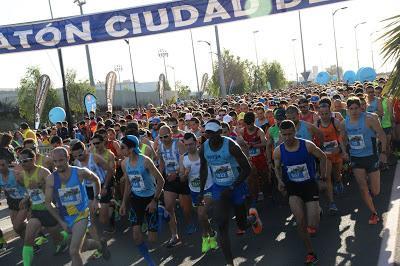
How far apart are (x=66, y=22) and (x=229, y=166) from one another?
6.99m

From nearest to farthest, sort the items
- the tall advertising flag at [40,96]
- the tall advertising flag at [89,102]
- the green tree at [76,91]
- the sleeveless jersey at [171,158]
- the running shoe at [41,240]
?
the sleeveless jersey at [171,158] → the running shoe at [41,240] → the tall advertising flag at [40,96] → the tall advertising flag at [89,102] → the green tree at [76,91]

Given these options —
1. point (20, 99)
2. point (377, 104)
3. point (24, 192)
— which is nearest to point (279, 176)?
point (24, 192)

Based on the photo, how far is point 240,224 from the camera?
640cm

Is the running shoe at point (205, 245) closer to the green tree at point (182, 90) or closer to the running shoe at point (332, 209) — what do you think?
the running shoe at point (332, 209)

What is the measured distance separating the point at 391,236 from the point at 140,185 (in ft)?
10.4

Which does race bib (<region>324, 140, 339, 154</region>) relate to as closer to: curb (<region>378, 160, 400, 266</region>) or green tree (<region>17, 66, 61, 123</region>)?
curb (<region>378, 160, 400, 266</region>)

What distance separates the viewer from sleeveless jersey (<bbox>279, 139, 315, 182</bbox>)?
19.7 ft

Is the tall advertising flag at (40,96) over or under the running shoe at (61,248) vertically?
over

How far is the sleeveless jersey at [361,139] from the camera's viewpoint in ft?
23.8

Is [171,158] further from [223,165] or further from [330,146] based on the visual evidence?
[330,146]

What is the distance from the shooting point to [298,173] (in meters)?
6.00

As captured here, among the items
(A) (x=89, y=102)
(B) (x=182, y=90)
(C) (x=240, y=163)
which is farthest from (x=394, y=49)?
(B) (x=182, y=90)

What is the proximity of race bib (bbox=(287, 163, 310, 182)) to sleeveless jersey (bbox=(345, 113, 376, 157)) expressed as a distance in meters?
1.65

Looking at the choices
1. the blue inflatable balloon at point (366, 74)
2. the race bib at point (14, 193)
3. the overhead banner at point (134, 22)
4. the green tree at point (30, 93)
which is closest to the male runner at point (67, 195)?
the race bib at point (14, 193)
